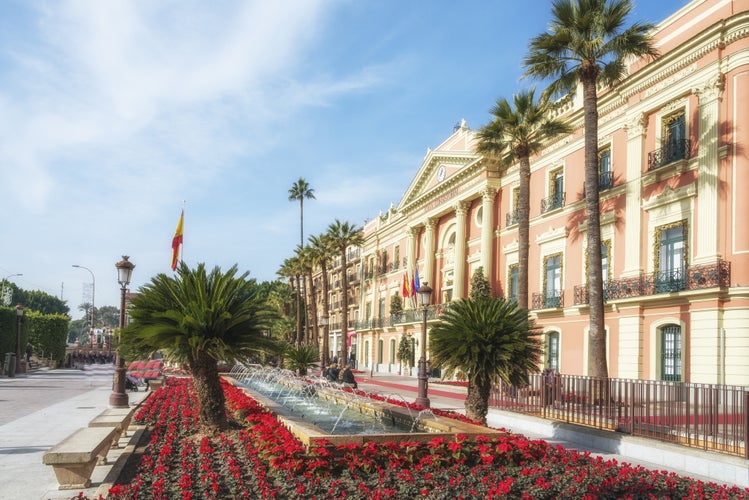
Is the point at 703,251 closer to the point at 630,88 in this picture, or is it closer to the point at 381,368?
the point at 630,88

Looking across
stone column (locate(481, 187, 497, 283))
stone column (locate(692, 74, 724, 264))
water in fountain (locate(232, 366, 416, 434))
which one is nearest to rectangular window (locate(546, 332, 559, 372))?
stone column (locate(481, 187, 497, 283))

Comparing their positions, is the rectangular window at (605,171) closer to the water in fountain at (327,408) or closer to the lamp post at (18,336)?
the water in fountain at (327,408)

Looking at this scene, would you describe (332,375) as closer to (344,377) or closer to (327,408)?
(344,377)

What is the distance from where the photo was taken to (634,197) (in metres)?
26.6

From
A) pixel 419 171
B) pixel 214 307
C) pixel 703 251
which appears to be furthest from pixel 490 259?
pixel 214 307

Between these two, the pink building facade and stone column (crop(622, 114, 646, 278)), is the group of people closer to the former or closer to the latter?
the pink building facade

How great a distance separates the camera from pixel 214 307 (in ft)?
35.3

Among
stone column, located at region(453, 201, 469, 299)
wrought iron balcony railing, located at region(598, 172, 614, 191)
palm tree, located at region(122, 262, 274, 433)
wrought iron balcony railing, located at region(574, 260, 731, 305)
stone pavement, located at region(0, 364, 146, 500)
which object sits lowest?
stone pavement, located at region(0, 364, 146, 500)

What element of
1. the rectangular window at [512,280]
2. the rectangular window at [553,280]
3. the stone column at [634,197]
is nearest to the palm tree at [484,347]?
the stone column at [634,197]

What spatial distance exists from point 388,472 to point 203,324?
4045mm

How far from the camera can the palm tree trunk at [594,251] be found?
2061 centimetres

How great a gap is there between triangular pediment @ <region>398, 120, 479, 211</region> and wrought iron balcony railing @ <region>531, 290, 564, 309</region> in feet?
35.1

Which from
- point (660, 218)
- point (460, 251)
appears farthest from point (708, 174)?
point (460, 251)

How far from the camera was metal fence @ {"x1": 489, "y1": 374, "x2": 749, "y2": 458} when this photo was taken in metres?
10.1
